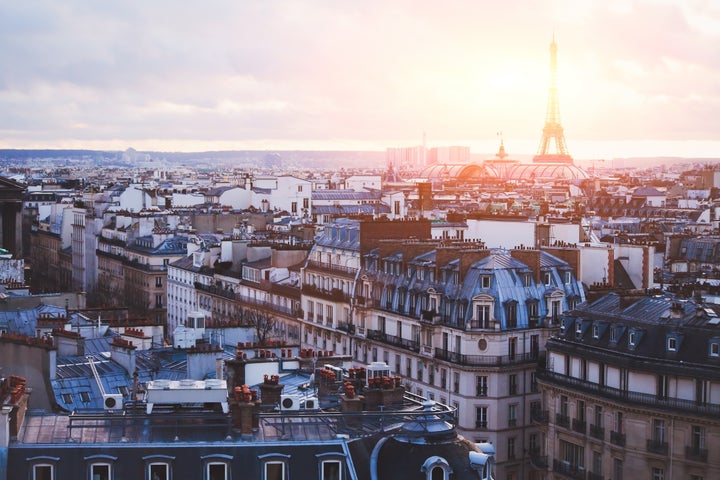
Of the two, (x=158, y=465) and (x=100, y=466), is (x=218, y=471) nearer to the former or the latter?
(x=158, y=465)

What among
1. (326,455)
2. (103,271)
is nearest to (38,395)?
(326,455)

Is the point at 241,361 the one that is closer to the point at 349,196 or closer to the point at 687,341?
the point at 687,341

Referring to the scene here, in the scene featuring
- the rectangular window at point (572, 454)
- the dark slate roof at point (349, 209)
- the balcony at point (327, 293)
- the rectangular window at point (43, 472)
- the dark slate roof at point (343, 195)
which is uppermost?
the dark slate roof at point (343, 195)

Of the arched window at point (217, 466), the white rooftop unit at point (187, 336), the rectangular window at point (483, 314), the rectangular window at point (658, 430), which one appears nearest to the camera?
the arched window at point (217, 466)

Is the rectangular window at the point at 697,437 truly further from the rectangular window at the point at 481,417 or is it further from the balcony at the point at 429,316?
the balcony at the point at 429,316

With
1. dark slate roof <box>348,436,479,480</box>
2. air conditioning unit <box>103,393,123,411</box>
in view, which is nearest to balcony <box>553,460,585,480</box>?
dark slate roof <box>348,436,479,480</box>

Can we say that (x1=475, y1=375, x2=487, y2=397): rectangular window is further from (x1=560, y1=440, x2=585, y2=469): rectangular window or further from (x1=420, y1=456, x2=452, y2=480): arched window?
(x1=420, y1=456, x2=452, y2=480): arched window

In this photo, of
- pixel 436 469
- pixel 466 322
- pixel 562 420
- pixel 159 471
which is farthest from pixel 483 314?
pixel 159 471

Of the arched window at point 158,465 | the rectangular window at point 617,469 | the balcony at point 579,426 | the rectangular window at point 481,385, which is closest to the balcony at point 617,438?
the rectangular window at point 617,469
